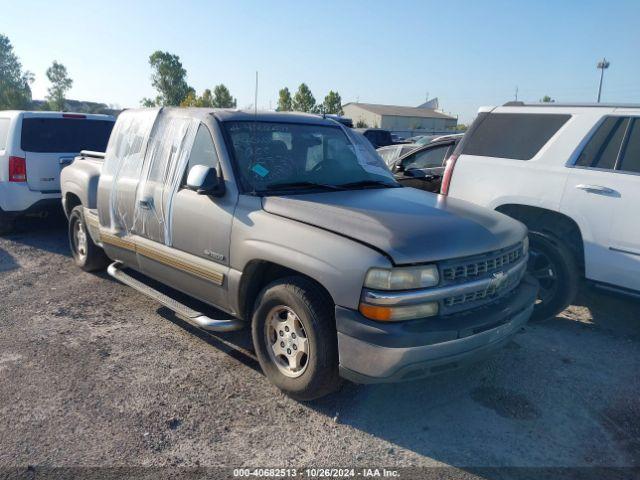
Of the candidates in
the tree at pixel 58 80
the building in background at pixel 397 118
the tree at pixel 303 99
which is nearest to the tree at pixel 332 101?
the tree at pixel 303 99

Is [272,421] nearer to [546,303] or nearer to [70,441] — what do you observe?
[70,441]

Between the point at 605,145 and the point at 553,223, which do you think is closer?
the point at 605,145

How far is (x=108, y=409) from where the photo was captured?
344 cm

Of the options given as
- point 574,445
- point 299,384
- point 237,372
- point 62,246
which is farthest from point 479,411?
point 62,246

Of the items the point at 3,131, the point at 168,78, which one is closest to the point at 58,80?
the point at 168,78

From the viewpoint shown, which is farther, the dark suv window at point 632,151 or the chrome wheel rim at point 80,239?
the chrome wheel rim at point 80,239

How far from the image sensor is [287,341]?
11.5 ft

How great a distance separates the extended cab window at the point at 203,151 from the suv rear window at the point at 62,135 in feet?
15.0

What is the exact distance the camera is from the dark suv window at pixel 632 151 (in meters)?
4.55

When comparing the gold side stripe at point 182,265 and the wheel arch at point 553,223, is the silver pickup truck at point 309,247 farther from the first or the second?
the wheel arch at point 553,223

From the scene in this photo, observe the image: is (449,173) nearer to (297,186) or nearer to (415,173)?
(415,173)

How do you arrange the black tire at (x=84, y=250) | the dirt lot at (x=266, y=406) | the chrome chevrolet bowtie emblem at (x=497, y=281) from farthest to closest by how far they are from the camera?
the black tire at (x=84, y=250) → the chrome chevrolet bowtie emblem at (x=497, y=281) → the dirt lot at (x=266, y=406)

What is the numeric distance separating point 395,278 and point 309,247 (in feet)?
1.93

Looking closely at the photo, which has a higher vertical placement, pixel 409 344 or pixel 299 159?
pixel 299 159
